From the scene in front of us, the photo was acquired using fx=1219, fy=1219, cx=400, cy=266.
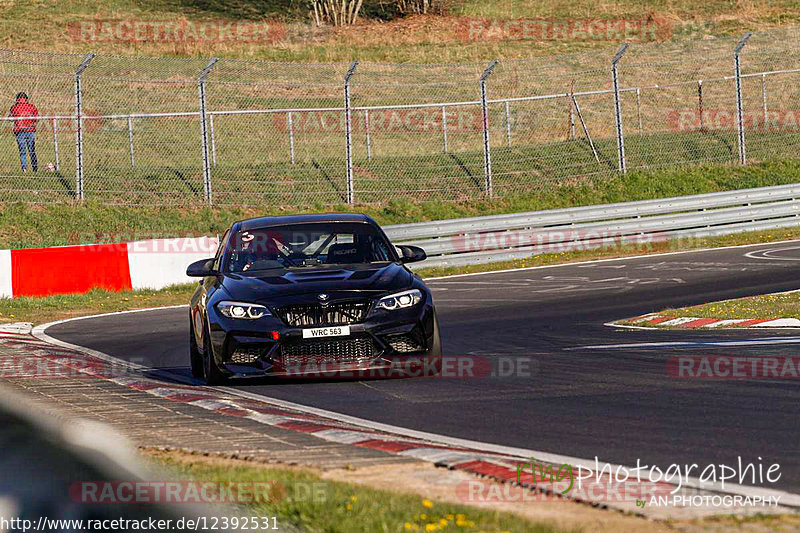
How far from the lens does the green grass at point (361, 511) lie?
4793mm

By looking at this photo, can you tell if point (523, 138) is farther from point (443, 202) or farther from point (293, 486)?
point (293, 486)

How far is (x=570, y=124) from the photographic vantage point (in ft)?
110

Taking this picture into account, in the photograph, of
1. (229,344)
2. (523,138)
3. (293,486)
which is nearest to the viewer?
(293,486)

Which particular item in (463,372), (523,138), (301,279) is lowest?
(463,372)

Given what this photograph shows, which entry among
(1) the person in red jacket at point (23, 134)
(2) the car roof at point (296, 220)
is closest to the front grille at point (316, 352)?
(2) the car roof at point (296, 220)

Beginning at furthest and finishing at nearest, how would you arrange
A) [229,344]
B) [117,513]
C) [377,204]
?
[377,204], [229,344], [117,513]

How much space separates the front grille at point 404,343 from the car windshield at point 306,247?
1254 millimetres

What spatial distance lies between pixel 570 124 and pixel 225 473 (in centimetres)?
2871

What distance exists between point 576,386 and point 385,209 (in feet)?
63.4

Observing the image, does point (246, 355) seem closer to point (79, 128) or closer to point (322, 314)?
point (322, 314)

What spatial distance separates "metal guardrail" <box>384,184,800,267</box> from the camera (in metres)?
24.0

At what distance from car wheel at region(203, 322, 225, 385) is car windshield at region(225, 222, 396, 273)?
0.91 metres

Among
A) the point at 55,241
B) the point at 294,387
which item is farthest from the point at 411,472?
the point at 55,241

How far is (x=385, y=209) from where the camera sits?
28562 millimetres
